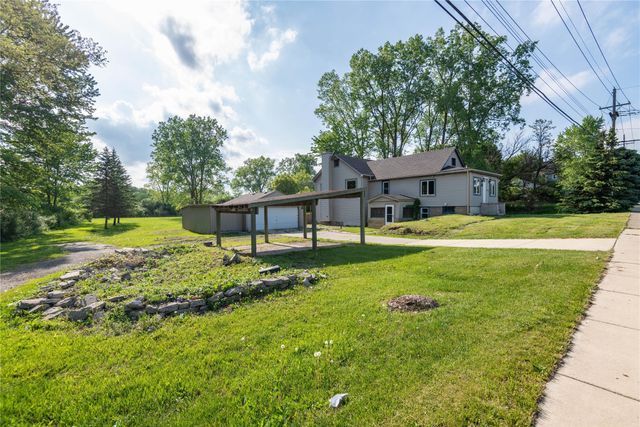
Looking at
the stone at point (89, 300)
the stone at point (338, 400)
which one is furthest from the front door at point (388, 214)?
the stone at point (338, 400)

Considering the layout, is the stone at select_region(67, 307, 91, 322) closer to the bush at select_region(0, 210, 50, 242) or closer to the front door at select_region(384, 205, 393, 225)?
the bush at select_region(0, 210, 50, 242)

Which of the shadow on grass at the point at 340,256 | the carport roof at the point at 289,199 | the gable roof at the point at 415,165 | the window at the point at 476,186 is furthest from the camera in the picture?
the gable roof at the point at 415,165

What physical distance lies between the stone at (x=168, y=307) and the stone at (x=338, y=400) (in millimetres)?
3647

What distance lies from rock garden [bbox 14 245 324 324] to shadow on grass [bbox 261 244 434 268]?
1091 millimetres

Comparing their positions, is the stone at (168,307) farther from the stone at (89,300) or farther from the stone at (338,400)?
the stone at (338,400)

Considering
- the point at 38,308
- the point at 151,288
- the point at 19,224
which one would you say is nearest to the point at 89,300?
the point at 38,308

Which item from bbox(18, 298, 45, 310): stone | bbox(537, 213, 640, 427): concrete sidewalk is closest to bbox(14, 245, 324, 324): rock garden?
bbox(18, 298, 45, 310): stone

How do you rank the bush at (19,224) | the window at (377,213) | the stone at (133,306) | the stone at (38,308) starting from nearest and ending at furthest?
the stone at (133,306) → the stone at (38,308) → the bush at (19,224) → the window at (377,213)

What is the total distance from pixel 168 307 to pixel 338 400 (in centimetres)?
376

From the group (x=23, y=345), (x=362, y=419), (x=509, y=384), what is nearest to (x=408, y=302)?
(x=509, y=384)

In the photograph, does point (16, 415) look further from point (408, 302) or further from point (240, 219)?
point (240, 219)

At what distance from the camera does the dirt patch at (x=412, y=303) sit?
15.4 ft

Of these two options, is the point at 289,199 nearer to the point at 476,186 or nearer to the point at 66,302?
the point at 66,302

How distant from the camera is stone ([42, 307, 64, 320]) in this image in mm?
4964
